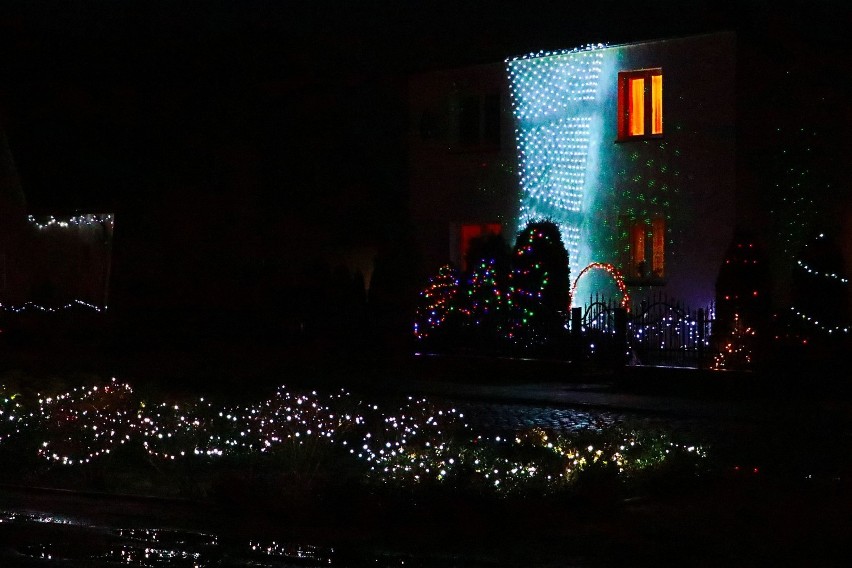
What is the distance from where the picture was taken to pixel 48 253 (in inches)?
1189

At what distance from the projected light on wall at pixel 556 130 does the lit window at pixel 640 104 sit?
53 centimetres

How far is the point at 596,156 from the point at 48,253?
15.0m

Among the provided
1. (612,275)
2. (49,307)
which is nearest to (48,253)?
(49,307)

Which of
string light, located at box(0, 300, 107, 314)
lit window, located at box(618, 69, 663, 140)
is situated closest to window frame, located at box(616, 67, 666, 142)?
lit window, located at box(618, 69, 663, 140)

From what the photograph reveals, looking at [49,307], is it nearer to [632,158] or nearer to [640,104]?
[632,158]

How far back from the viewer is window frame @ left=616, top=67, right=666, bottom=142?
21.9 metres

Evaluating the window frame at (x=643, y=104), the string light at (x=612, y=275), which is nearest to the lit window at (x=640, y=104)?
the window frame at (x=643, y=104)

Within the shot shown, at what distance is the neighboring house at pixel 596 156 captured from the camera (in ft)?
69.6

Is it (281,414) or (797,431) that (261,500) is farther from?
(797,431)

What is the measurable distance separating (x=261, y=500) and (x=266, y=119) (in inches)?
887

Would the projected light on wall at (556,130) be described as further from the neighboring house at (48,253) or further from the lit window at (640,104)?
the neighboring house at (48,253)

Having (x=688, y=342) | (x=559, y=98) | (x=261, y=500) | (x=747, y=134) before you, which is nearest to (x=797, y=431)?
(x=688, y=342)

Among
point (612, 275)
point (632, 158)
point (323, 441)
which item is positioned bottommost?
point (323, 441)

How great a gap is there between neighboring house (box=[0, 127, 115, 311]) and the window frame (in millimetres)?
12716
